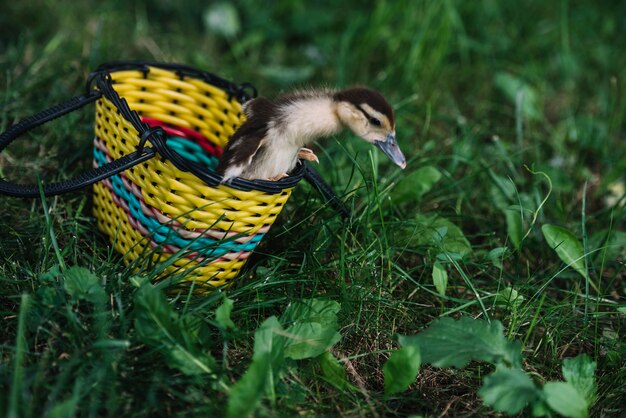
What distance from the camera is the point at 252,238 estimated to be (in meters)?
2.04

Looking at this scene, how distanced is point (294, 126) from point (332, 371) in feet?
2.21

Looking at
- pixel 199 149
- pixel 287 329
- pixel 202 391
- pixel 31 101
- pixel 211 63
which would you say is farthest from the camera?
pixel 211 63

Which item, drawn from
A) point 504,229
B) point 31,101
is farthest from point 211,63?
point 504,229

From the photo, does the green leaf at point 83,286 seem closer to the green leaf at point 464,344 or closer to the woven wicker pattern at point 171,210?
the woven wicker pattern at point 171,210

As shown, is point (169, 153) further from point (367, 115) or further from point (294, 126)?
point (367, 115)

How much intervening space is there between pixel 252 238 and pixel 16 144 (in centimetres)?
114

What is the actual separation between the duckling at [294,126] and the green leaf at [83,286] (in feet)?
1.46

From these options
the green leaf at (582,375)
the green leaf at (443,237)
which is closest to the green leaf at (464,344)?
the green leaf at (582,375)

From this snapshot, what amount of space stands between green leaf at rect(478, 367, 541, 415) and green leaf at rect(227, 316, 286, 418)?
20.1 inches

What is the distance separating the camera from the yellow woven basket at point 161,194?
1885 mm

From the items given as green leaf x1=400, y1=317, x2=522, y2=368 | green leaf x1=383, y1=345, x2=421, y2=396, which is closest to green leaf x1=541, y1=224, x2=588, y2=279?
green leaf x1=400, y1=317, x2=522, y2=368

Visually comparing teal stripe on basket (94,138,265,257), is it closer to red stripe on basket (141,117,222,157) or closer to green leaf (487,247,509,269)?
red stripe on basket (141,117,222,157)

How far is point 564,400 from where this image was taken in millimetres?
1751

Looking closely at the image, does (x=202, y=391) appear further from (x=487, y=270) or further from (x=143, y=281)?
(x=487, y=270)
